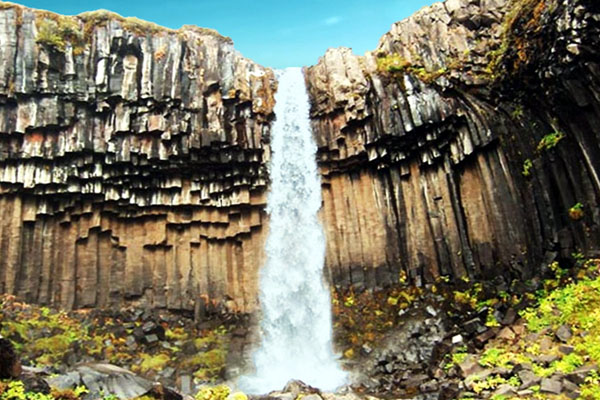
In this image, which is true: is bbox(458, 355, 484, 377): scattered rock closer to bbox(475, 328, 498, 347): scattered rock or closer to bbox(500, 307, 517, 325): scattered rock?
bbox(475, 328, 498, 347): scattered rock

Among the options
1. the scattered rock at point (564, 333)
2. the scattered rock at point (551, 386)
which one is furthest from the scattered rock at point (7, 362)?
the scattered rock at point (564, 333)

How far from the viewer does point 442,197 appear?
19.1m

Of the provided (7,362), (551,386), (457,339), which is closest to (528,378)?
(551,386)

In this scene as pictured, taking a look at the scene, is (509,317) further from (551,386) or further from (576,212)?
(551,386)

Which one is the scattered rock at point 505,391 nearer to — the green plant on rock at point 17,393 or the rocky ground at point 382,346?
the rocky ground at point 382,346

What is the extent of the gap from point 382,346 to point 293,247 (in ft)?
20.5

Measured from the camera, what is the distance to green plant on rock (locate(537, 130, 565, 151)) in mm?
14703

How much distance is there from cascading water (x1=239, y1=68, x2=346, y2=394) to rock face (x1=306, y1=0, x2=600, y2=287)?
0.67m

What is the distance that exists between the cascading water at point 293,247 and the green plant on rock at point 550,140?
30.6 ft

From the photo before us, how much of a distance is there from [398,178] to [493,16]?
7250mm

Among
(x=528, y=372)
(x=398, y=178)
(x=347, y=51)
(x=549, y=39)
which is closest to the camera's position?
(x=528, y=372)

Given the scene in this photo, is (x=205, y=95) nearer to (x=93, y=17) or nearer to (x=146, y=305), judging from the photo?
(x=93, y=17)

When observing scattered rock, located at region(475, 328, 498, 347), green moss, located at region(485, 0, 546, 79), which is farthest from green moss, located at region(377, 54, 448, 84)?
scattered rock, located at region(475, 328, 498, 347)

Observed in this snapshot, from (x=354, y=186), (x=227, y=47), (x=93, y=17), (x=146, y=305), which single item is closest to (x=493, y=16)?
(x=354, y=186)
